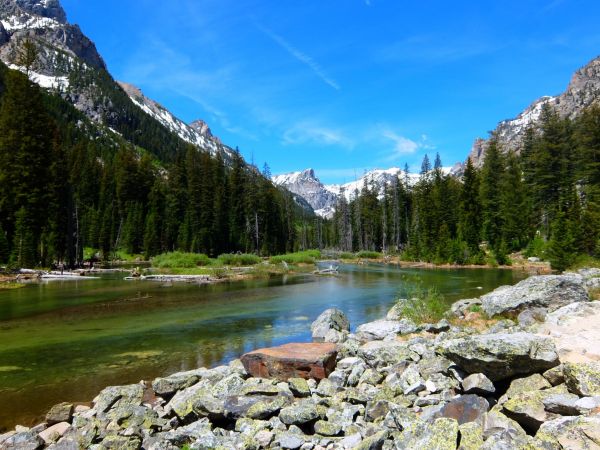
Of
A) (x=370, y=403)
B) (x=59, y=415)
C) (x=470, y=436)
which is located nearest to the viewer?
(x=470, y=436)

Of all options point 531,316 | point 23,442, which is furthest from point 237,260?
point 23,442

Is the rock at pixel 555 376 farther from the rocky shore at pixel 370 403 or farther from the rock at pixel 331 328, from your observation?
the rock at pixel 331 328

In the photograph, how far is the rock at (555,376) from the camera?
6.25 metres

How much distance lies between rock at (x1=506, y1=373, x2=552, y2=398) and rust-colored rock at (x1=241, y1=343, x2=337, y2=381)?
3.97 m

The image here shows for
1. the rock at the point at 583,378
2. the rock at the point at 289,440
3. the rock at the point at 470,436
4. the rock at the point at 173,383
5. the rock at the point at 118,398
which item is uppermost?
the rock at the point at 583,378

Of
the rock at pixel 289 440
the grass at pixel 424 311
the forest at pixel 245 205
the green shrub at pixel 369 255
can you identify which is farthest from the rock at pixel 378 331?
the green shrub at pixel 369 255

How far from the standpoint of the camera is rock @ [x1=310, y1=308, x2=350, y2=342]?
13865 mm

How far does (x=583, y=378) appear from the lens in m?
5.74

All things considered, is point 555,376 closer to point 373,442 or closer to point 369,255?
point 373,442

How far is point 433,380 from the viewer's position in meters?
7.47

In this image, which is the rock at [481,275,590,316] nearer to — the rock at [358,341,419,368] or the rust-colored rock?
the rock at [358,341,419,368]

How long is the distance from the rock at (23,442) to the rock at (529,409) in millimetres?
7895

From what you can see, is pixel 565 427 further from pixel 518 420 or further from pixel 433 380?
pixel 433 380

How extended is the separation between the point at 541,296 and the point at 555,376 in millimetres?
9440
